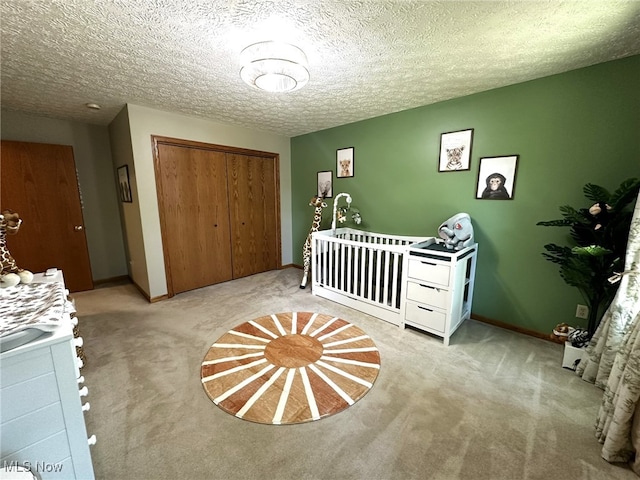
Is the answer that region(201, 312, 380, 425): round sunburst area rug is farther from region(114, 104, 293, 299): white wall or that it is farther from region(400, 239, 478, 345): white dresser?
region(114, 104, 293, 299): white wall

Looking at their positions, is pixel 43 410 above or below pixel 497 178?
below

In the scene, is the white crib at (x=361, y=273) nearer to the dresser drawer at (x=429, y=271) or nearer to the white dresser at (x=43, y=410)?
the dresser drawer at (x=429, y=271)

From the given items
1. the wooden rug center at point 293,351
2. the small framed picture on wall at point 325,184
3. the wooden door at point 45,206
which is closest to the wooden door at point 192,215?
the wooden door at point 45,206

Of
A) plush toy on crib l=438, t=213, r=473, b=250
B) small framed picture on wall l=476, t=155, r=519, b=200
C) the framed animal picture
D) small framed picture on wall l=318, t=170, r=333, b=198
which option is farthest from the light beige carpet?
small framed picture on wall l=318, t=170, r=333, b=198

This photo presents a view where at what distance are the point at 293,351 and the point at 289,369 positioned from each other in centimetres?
22

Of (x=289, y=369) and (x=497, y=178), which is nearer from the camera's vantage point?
(x=289, y=369)

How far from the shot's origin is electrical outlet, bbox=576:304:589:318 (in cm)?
208

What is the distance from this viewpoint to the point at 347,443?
1331mm

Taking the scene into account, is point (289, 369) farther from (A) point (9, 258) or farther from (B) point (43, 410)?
(A) point (9, 258)

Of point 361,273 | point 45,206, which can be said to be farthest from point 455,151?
point 45,206

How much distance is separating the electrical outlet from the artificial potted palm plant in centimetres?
19

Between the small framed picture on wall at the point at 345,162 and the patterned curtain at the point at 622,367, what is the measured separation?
2.60 meters

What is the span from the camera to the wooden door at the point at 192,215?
304 centimetres

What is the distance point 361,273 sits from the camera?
2.71 meters
